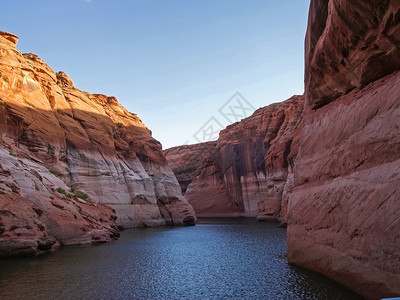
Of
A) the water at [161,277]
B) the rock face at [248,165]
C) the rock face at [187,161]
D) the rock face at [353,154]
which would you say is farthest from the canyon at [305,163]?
the rock face at [187,161]

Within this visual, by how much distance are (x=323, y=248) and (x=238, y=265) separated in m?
3.93

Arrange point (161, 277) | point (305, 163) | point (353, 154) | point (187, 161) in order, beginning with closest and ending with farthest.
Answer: point (353, 154) < point (161, 277) < point (305, 163) < point (187, 161)

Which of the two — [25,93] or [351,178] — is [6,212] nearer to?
[351,178]

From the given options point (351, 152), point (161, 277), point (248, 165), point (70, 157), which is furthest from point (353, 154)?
point (248, 165)

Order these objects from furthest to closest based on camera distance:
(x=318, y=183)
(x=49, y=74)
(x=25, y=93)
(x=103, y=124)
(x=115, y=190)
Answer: (x=103, y=124), (x=49, y=74), (x=115, y=190), (x=25, y=93), (x=318, y=183)

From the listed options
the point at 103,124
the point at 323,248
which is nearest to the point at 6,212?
the point at 323,248

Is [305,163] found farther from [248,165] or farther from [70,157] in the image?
[248,165]

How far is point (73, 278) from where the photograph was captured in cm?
945

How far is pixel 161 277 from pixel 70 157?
2294 cm

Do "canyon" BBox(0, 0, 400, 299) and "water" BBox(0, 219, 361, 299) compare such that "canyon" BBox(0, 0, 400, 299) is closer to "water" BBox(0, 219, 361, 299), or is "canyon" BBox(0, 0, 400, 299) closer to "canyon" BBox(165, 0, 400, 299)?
"canyon" BBox(165, 0, 400, 299)

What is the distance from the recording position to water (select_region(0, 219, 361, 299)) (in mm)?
7922

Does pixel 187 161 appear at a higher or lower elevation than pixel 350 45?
higher

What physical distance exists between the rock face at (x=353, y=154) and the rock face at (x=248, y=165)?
3509 cm

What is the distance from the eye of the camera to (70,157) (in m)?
29.2
